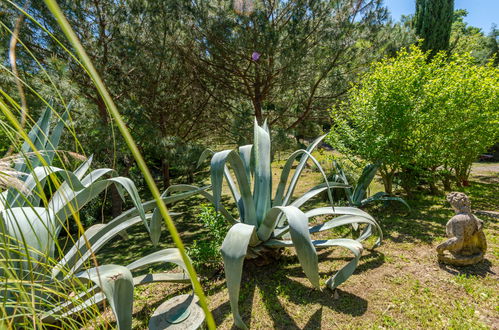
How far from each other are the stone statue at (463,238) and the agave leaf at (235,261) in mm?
2018

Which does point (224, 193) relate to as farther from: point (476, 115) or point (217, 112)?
point (476, 115)

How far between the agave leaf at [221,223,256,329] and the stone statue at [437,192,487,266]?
2.02 meters

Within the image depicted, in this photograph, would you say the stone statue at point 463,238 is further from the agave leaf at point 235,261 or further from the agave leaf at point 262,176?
the agave leaf at point 235,261

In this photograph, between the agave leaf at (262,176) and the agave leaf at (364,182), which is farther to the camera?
the agave leaf at (364,182)

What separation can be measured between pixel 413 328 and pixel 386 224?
2.15 m

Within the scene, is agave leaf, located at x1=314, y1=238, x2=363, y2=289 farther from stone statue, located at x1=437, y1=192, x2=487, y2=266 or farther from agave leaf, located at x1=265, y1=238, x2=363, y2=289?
stone statue, located at x1=437, y1=192, x2=487, y2=266

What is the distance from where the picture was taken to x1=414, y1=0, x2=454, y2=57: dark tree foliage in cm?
855

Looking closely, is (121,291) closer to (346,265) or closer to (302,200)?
(346,265)

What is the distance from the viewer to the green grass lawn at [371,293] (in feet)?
6.23

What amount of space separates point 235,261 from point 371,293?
1.34 m

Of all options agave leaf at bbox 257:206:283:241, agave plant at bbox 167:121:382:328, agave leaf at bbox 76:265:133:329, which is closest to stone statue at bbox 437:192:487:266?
agave plant at bbox 167:121:382:328

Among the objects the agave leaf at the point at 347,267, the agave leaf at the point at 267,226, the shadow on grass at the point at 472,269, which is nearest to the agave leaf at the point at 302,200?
Answer: the agave leaf at the point at 267,226

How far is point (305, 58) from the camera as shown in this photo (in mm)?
5359

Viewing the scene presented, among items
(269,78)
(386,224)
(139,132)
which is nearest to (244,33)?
(269,78)
